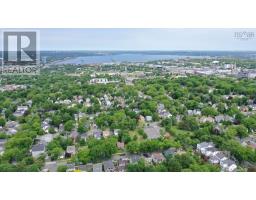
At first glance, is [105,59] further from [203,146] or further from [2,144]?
[203,146]

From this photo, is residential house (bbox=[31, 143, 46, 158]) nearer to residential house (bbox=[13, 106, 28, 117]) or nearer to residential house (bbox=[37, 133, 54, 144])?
residential house (bbox=[37, 133, 54, 144])

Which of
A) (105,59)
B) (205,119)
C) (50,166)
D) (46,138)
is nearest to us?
(50,166)

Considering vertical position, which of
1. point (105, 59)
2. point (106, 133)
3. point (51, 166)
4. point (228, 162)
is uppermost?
point (105, 59)

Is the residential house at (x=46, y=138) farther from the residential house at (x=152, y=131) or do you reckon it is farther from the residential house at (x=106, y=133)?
the residential house at (x=152, y=131)

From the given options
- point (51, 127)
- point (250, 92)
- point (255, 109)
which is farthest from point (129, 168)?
point (250, 92)

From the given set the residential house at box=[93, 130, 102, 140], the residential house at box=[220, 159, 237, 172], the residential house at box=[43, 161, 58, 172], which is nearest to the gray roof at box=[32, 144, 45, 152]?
the residential house at box=[43, 161, 58, 172]

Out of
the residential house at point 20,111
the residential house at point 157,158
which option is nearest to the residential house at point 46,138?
the residential house at point 20,111

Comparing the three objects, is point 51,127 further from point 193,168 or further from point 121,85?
point 121,85

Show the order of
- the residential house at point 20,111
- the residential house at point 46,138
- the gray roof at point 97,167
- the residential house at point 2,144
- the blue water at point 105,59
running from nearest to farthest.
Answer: the gray roof at point 97,167 → the residential house at point 2,144 → the residential house at point 46,138 → the residential house at point 20,111 → the blue water at point 105,59

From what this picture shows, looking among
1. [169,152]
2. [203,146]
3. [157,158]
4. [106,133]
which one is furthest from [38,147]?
[203,146]

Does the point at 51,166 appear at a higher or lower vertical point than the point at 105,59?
lower

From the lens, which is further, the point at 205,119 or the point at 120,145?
the point at 205,119

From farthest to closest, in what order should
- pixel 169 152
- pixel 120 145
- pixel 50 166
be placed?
1. pixel 120 145
2. pixel 169 152
3. pixel 50 166
